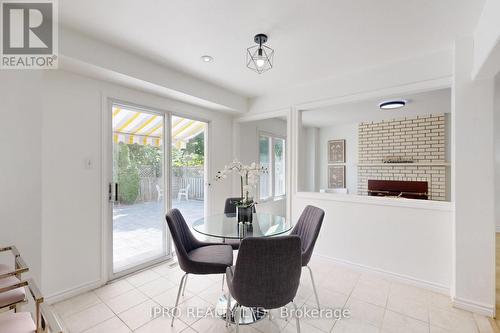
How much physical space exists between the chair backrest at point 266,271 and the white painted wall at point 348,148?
4856mm

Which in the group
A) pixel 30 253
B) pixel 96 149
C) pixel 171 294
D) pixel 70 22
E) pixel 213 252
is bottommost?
pixel 171 294

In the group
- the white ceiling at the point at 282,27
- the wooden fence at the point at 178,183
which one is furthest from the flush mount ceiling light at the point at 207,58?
the wooden fence at the point at 178,183

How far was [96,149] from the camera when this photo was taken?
8.16 ft

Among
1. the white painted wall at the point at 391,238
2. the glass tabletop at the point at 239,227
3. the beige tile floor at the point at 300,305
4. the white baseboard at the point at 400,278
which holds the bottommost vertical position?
the beige tile floor at the point at 300,305

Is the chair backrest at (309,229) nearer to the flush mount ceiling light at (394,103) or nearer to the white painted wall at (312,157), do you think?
the flush mount ceiling light at (394,103)

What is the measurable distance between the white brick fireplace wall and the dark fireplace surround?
92 millimetres

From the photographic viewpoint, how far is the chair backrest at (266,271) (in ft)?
4.37

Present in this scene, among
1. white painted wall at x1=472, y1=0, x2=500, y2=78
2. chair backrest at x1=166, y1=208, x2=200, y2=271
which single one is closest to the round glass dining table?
chair backrest at x1=166, y1=208, x2=200, y2=271

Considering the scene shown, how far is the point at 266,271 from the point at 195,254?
39.8 inches

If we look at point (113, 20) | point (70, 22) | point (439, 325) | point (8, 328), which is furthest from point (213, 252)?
point (70, 22)

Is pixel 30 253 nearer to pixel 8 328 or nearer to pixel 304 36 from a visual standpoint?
pixel 8 328

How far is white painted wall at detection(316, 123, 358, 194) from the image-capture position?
583 cm

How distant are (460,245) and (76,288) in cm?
375

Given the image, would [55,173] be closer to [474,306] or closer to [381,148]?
[474,306]
